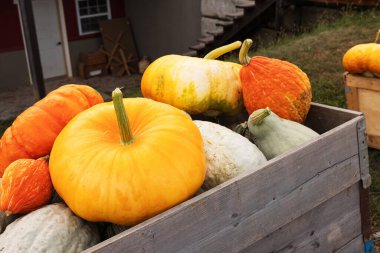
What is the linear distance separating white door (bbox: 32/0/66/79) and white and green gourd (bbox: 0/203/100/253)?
13471 mm

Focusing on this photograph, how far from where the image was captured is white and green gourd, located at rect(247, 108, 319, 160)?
200 cm

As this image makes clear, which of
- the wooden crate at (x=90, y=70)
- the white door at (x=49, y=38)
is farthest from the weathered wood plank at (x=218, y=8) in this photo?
the white door at (x=49, y=38)

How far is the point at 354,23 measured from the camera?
7.84 m

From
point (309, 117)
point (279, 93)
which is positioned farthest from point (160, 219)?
point (309, 117)

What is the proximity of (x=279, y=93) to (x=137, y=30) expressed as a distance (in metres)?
14.0

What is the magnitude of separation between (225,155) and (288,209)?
1.10ft

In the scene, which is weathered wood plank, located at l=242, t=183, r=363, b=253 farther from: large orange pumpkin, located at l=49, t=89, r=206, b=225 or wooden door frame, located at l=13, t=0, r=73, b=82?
wooden door frame, located at l=13, t=0, r=73, b=82

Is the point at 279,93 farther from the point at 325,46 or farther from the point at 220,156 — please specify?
the point at 325,46

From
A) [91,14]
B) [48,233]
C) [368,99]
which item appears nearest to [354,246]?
[48,233]

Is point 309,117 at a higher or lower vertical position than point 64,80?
higher

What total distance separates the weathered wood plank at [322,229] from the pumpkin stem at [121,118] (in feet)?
2.04

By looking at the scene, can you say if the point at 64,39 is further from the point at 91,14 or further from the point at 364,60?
the point at 364,60

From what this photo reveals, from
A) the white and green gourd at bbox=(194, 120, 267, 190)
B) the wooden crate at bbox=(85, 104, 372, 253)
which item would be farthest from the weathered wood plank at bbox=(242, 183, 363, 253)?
the white and green gourd at bbox=(194, 120, 267, 190)

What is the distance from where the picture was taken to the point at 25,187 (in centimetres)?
162
